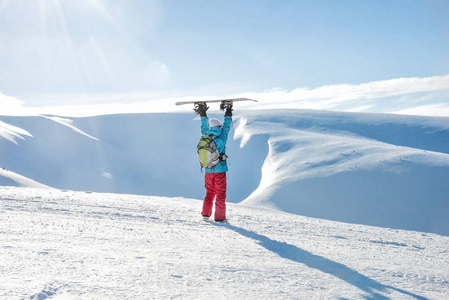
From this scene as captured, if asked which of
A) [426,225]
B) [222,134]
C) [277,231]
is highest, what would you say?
[222,134]

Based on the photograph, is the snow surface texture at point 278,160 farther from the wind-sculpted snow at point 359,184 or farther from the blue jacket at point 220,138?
the blue jacket at point 220,138

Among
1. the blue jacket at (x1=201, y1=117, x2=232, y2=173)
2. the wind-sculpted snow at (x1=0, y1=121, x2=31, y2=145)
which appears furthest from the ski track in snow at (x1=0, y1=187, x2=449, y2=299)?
the wind-sculpted snow at (x1=0, y1=121, x2=31, y2=145)

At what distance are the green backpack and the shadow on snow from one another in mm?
1459

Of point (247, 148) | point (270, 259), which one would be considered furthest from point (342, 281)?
point (247, 148)

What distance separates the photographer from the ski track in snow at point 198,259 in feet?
8.44

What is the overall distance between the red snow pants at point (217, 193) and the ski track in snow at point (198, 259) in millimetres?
259

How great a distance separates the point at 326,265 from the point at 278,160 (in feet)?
62.5

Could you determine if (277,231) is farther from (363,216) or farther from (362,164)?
(362,164)

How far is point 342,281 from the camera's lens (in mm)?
2980

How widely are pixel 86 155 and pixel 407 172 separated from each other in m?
24.6

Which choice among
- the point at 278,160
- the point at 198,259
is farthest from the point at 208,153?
the point at 278,160

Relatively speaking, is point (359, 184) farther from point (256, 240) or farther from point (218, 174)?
point (256, 240)

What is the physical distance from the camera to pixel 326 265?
3.48m

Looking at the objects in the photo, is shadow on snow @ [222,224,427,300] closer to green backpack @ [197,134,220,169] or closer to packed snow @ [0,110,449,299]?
packed snow @ [0,110,449,299]
